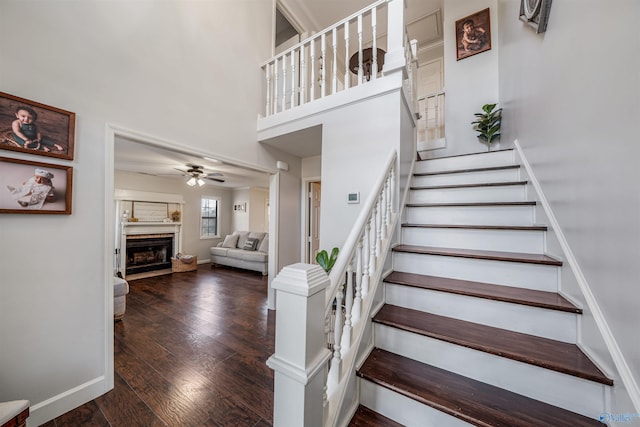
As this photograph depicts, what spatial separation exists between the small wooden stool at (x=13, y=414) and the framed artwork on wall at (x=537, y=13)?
11.7ft

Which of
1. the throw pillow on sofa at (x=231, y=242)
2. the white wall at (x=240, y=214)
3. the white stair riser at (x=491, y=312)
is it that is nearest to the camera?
the white stair riser at (x=491, y=312)

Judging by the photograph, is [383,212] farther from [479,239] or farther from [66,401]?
[66,401]

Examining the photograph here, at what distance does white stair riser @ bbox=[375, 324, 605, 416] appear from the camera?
3.04 feet

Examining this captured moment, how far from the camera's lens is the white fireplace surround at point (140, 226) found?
4.74 metres

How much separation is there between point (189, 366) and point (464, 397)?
205 cm

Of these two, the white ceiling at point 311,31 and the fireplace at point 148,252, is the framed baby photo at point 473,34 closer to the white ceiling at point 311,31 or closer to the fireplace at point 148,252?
the white ceiling at point 311,31

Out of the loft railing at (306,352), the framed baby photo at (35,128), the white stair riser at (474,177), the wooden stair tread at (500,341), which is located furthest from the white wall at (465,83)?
the framed baby photo at (35,128)

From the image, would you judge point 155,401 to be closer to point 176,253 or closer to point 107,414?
point 107,414

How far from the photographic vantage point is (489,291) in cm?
133

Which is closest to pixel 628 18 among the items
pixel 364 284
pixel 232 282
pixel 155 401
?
pixel 364 284

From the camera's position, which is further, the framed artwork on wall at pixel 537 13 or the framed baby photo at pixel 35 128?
the framed artwork on wall at pixel 537 13

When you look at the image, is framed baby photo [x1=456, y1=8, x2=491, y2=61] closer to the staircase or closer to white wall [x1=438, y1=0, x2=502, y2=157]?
white wall [x1=438, y1=0, x2=502, y2=157]

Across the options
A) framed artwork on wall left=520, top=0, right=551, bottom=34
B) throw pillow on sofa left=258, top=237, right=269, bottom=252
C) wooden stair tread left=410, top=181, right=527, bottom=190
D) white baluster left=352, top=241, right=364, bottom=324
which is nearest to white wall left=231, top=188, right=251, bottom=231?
throw pillow on sofa left=258, top=237, right=269, bottom=252

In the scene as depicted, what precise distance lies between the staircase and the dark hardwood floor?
3.03 ft
